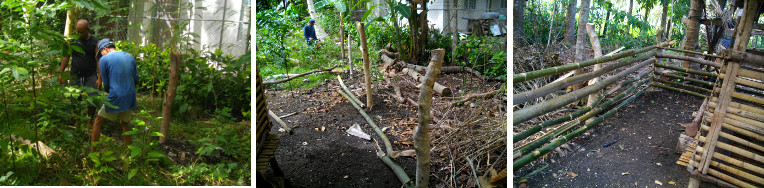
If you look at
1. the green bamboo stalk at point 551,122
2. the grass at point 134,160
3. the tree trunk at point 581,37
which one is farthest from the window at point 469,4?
the grass at point 134,160

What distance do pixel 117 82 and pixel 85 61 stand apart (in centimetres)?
22

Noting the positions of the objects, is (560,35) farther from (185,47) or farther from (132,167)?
(132,167)

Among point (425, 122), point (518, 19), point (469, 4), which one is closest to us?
point (425, 122)

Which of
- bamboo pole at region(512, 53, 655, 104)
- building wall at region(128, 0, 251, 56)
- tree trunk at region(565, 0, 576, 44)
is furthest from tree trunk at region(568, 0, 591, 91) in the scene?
building wall at region(128, 0, 251, 56)

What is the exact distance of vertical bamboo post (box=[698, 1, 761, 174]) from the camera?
5.88 feet

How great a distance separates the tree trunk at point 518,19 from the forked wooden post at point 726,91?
1119 mm

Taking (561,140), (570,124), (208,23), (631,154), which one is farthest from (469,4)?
(208,23)

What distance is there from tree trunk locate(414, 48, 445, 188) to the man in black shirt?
1.49 meters

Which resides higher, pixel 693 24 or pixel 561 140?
pixel 693 24

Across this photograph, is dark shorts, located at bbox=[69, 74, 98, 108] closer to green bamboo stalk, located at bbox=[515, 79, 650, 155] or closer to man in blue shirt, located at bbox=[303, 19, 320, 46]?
man in blue shirt, located at bbox=[303, 19, 320, 46]

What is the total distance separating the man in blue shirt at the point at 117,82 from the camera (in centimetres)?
185

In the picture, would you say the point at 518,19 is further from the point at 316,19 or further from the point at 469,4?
the point at 316,19

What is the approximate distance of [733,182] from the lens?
1.86m

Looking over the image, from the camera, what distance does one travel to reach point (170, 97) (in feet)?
6.26
